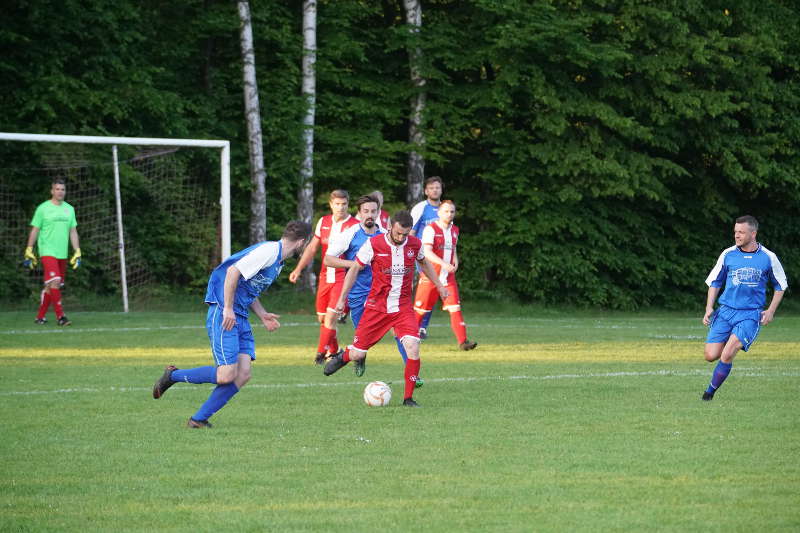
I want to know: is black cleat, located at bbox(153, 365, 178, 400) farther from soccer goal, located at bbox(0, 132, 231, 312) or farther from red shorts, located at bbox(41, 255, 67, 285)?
soccer goal, located at bbox(0, 132, 231, 312)

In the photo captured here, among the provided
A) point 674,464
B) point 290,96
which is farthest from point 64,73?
point 674,464

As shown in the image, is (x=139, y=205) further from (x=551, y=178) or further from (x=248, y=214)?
(x=551, y=178)

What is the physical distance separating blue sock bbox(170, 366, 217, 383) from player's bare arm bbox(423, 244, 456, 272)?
5.38 metres

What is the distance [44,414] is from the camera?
9461 millimetres

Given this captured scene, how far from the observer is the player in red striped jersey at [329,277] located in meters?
13.4

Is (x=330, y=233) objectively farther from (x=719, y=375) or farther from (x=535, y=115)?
(x=535, y=115)

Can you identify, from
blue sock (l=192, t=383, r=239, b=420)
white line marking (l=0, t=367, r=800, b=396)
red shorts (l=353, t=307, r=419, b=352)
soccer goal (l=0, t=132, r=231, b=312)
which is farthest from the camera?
soccer goal (l=0, t=132, r=231, b=312)

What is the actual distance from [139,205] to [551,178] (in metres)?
8.89

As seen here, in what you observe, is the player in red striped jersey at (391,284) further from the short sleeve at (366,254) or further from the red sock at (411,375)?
the red sock at (411,375)

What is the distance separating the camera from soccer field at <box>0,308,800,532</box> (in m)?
6.08

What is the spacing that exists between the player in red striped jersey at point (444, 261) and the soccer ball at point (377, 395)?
4.68 metres

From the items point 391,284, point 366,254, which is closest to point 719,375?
point 391,284

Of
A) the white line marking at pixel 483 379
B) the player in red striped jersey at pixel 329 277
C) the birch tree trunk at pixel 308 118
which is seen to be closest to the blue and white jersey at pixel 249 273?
the white line marking at pixel 483 379

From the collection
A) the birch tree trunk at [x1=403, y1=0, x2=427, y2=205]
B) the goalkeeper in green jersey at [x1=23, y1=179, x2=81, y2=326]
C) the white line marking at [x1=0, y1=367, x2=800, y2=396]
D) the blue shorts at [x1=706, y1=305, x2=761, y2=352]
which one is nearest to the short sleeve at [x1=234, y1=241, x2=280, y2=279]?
the white line marking at [x1=0, y1=367, x2=800, y2=396]
